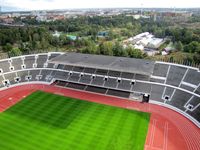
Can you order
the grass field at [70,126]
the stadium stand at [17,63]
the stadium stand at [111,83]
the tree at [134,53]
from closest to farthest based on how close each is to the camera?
the grass field at [70,126]
the stadium stand at [111,83]
the stadium stand at [17,63]
the tree at [134,53]

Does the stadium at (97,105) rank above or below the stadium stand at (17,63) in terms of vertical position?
below

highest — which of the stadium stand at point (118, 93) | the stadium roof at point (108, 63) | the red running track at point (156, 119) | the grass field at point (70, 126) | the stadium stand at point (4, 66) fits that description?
the stadium roof at point (108, 63)

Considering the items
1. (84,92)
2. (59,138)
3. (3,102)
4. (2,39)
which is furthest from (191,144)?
(2,39)

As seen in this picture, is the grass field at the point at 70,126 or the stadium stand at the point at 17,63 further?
the stadium stand at the point at 17,63

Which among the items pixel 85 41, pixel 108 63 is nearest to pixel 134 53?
pixel 108 63

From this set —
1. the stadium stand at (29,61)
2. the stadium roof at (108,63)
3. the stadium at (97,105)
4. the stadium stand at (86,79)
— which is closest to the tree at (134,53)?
the stadium roof at (108,63)

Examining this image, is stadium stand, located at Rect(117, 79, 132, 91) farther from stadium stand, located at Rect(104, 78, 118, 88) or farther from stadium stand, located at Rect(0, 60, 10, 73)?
stadium stand, located at Rect(0, 60, 10, 73)

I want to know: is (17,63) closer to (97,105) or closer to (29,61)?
(29,61)

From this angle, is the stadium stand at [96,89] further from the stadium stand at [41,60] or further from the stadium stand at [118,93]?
the stadium stand at [41,60]
